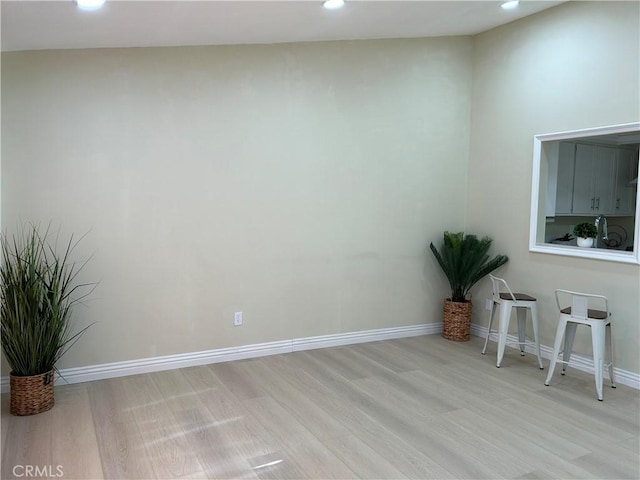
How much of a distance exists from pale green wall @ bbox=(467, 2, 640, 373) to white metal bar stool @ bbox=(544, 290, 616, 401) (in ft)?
0.44

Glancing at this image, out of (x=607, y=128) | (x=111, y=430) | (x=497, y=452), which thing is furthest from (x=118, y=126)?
(x=607, y=128)

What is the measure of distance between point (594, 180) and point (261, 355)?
4403 mm

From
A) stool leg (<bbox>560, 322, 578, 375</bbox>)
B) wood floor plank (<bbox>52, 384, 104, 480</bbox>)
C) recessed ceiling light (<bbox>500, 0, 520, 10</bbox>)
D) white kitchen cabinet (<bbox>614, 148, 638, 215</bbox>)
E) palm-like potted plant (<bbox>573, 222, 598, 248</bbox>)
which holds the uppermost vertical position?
recessed ceiling light (<bbox>500, 0, 520, 10</bbox>)

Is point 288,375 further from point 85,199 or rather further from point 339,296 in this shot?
point 85,199

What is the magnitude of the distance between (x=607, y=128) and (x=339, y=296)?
261 cm

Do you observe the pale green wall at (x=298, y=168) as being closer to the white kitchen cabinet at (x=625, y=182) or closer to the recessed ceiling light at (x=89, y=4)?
the recessed ceiling light at (x=89, y=4)

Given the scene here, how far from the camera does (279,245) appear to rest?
171 inches

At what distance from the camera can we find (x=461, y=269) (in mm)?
4793

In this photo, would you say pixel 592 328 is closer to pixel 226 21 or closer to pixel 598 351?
pixel 598 351

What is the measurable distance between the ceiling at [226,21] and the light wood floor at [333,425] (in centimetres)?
234

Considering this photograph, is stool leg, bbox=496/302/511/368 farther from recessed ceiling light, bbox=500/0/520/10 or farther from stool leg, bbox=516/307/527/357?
recessed ceiling light, bbox=500/0/520/10

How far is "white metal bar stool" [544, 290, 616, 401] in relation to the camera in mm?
3502

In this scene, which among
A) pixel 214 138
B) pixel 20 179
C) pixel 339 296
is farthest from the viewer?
pixel 339 296

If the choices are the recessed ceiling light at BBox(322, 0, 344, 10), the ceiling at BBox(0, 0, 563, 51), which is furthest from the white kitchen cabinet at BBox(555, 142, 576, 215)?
the recessed ceiling light at BBox(322, 0, 344, 10)
